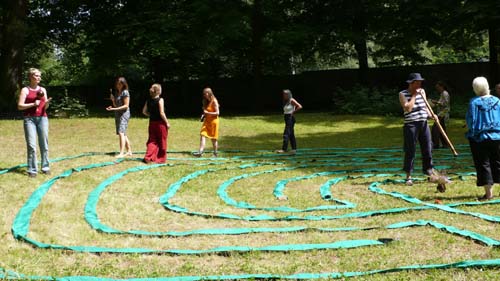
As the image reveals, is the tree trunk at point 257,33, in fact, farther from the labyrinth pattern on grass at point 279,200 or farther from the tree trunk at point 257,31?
the labyrinth pattern on grass at point 279,200

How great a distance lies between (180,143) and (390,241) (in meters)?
10.9

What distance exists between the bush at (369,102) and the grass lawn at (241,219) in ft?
39.1

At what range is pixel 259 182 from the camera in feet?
33.0

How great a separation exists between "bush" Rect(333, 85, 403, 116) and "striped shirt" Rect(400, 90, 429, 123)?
51.1ft

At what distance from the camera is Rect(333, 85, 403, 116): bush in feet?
82.4

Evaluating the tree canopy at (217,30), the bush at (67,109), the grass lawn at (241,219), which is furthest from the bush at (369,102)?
the grass lawn at (241,219)

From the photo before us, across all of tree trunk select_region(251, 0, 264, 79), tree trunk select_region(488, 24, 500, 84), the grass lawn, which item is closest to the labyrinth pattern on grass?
the grass lawn

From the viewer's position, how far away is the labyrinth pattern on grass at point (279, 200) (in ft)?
18.7

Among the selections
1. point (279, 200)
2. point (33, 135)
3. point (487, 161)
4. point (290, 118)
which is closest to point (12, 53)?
point (290, 118)

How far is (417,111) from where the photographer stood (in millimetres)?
9305

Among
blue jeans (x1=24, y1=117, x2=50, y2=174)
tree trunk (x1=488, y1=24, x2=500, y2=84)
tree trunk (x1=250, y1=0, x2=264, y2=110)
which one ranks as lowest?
blue jeans (x1=24, y1=117, x2=50, y2=174)

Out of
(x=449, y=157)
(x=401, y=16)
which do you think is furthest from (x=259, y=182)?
(x=401, y=16)

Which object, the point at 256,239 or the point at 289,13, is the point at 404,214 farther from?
the point at 289,13

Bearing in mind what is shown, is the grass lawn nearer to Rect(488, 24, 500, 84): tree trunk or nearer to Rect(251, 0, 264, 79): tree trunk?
Rect(488, 24, 500, 84): tree trunk
